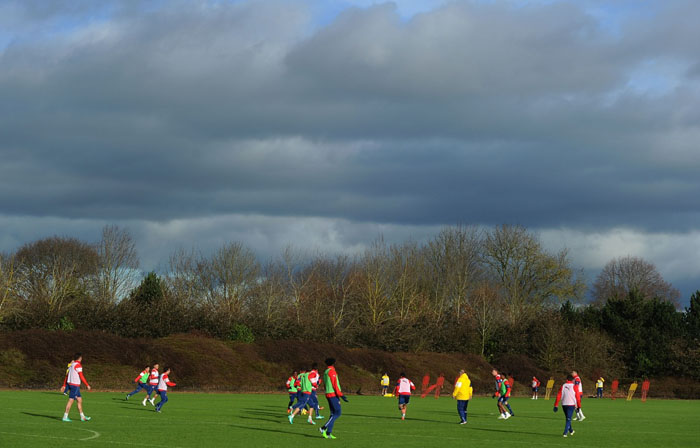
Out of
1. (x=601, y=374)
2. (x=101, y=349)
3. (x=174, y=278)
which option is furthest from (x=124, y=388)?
(x=601, y=374)

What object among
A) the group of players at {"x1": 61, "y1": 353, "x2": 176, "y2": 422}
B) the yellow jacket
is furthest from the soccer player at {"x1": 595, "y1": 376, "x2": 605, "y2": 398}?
A: the yellow jacket

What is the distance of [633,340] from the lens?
3799 inches

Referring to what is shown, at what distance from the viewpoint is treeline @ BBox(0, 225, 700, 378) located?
76.1 metres

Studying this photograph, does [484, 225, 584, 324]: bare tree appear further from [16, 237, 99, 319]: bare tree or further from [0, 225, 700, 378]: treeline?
[16, 237, 99, 319]: bare tree

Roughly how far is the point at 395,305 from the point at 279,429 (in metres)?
67.1

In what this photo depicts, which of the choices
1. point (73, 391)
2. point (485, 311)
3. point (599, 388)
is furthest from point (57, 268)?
point (73, 391)

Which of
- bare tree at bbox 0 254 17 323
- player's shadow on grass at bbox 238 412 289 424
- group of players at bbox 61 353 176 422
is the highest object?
bare tree at bbox 0 254 17 323

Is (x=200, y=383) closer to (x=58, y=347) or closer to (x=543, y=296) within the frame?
(x=58, y=347)

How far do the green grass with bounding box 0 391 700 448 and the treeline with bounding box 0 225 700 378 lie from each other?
1469 inches

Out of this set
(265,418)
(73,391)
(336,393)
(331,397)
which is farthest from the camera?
(265,418)

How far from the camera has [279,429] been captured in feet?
90.6

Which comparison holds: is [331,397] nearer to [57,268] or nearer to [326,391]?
[326,391]

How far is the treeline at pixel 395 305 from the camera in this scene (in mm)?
76125

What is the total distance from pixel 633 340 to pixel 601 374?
8.65 meters
